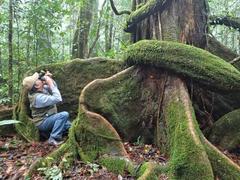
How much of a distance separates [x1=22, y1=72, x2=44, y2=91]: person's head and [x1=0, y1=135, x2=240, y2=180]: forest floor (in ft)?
3.40

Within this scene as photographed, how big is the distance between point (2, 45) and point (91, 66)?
5405mm

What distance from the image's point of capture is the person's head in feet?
21.4

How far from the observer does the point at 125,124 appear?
599 cm

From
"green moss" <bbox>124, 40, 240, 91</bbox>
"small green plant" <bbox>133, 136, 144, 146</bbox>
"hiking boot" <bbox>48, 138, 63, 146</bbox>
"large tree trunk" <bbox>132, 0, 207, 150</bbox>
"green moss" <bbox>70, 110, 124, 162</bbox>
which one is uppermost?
"large tree trunk" <bbox>132, 0, 207, 150</bbox>

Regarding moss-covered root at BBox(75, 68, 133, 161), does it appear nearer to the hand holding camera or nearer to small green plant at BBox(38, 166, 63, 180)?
small green plant at BBox(38, 166, 63, 180)

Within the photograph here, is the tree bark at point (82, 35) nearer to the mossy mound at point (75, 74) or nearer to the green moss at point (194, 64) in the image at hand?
the mossy mound at point (75, 74)

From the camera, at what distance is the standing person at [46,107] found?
6418 millimetres

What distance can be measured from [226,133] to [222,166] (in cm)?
146

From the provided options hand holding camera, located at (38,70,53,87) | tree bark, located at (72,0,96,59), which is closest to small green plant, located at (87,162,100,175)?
hand holding camera, located at (38,70,53,87)

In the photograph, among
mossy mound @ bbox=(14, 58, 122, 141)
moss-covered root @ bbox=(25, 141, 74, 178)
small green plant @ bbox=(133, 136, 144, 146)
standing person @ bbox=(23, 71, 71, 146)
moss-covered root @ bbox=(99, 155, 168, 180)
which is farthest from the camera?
mossy mound @ bbox=(14, 58, 122, 141)

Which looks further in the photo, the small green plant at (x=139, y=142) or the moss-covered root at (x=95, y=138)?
the small green plant at (x=139, y=142)

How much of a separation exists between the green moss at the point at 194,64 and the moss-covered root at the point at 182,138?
265mm

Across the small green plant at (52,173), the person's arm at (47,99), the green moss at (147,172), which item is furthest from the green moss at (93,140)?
the person's arm at (47,99)

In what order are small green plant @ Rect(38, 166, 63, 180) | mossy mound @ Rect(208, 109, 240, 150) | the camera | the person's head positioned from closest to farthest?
small green plant @ Rect(38, 166, 63, 180), mossy mound @ Rect(208, 109, 240, 150), the person's head, the camera
